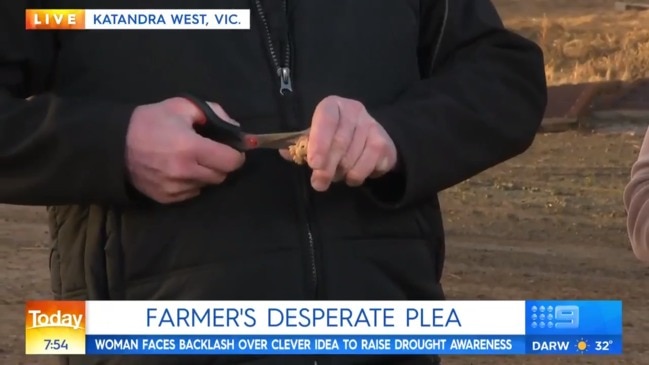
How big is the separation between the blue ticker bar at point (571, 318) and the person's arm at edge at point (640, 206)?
0.17 m

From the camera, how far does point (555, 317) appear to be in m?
2.03

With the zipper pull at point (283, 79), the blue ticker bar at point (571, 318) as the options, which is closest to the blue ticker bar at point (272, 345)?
the blue ticker bar at point (571, 318)

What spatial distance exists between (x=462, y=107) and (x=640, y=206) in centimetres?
51

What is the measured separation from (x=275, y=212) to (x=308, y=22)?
0.30 meters

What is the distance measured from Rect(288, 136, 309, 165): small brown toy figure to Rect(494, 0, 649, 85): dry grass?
44.1 ft

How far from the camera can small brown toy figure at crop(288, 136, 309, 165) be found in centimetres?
167

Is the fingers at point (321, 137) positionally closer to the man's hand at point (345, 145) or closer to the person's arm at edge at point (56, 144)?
the man's hand at point (345, 145)

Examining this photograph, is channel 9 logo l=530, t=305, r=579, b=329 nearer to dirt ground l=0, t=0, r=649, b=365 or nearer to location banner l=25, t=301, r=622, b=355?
location banner l=25, t=301, r=622, b=355

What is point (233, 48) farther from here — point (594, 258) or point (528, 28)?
point (528, 28)

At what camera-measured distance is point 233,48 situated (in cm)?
178

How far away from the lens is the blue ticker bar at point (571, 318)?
2014 millimetres

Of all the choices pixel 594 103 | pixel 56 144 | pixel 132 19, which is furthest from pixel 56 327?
pixel 594 103

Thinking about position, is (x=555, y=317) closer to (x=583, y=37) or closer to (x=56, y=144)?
(x=56, y=144)

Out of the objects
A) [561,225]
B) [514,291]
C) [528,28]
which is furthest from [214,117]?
[528,28]
